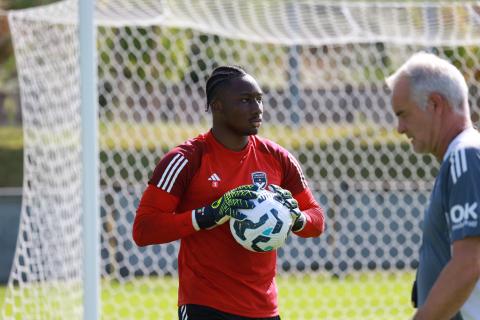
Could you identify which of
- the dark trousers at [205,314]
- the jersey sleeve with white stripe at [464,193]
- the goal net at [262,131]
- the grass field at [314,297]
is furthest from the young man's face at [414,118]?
the grass field at [314,297]

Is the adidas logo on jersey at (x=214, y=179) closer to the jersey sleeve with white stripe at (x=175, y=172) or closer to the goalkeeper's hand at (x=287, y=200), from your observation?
the jersey sleeve with white stripe at (x=175, y=172)

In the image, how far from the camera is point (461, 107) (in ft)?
10.9

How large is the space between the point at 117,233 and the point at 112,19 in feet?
10.8

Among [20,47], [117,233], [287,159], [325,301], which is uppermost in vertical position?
[20,47]

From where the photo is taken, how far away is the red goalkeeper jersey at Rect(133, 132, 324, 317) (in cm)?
454

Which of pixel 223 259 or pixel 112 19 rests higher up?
pixel 112 19

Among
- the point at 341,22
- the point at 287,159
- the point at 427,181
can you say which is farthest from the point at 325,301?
the point at 287,159

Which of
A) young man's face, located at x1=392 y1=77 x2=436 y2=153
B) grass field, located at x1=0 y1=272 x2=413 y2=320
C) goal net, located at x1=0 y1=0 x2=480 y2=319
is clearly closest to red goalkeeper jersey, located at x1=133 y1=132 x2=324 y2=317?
young man's face, located at x1=392 y1=77 x2=436 y2=153

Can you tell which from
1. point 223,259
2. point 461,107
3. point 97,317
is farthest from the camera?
point 97,317

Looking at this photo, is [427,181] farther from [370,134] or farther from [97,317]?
[97,317]

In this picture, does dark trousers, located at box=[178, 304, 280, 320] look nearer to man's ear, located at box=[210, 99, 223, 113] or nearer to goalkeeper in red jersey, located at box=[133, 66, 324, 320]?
goalkeeper in red jersey, located at box=[133, 66, 324, 320]

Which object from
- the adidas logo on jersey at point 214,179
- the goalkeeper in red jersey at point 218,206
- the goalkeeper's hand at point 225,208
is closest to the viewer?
the goalkeeper's hand at point 225,208

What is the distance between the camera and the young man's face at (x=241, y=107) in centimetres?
462

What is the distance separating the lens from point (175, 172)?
4539mm
